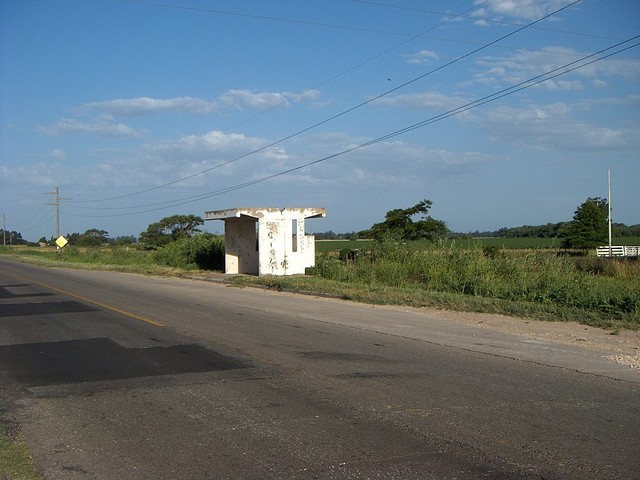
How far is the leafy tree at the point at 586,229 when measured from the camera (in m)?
61.9

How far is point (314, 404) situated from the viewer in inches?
304

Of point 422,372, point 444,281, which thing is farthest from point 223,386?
point 444,281

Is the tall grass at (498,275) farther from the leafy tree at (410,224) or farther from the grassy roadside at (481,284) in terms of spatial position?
the leafy tree at (410,224)

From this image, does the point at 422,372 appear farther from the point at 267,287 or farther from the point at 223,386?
the point at 267,287

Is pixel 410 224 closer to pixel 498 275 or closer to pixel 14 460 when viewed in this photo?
pixel 498 275

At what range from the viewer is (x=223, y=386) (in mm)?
8703

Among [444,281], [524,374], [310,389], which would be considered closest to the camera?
[310,389]

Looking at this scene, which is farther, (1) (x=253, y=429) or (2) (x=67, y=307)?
(2) (x=67, y=307)

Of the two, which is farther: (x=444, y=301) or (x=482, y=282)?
(x=482, y=282)

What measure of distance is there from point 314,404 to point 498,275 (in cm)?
1635

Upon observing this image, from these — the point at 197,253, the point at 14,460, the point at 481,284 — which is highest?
the point at 197,253

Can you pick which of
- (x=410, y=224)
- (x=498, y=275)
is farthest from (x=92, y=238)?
(x=498, y=275)

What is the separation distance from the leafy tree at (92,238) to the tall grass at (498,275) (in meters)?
102

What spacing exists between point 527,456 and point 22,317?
14878 mm
